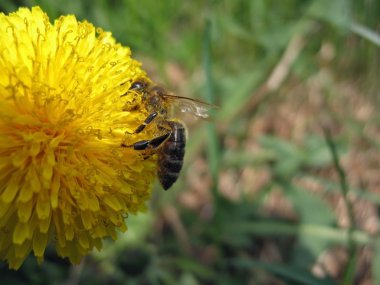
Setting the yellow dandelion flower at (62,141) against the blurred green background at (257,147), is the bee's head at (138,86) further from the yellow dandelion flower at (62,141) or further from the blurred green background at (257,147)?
the blurred green background at (257,147)

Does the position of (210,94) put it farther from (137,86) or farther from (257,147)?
(257,147)

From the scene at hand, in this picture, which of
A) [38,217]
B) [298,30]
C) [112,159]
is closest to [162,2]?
[298,30]

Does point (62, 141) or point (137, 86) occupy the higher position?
point (137, 86)

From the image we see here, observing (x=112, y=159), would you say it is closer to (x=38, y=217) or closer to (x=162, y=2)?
(x=38, y=217)

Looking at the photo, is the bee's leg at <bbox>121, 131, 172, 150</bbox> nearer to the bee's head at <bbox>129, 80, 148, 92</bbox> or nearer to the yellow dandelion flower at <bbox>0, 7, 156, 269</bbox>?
the yellow dandelion flower at <bbox>0, 7, 156, 269</bbox>

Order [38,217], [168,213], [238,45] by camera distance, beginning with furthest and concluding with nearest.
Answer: [238,45] < [168,213] < [38,217]

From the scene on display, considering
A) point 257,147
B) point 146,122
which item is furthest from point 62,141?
point 257,147

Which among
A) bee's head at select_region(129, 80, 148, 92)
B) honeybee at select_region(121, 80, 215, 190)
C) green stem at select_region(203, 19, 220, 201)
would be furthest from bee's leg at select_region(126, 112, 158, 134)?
green stem at select_region(203, 19, 220, 201)

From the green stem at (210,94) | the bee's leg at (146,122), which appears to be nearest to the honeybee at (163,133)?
the bee's leg at (146,122)
